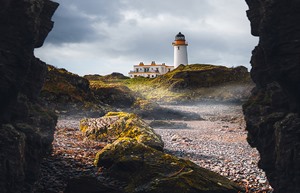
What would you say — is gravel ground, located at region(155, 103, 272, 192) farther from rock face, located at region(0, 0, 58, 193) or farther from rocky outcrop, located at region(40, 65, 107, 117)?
rocky outcrop, located at region(40, 65, 107, 117)

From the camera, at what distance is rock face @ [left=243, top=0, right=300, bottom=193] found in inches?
496

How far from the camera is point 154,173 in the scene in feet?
49.3

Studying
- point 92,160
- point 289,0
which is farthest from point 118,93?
point 289,0

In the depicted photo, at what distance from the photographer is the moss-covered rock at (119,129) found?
74.5 feet

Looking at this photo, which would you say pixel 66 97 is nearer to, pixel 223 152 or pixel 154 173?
pixel 223 152

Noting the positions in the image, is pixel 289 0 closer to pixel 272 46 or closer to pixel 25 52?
pixel 272 46

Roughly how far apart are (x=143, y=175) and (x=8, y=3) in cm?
804

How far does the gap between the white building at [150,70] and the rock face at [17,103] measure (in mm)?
142138

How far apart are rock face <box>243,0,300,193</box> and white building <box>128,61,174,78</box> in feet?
464

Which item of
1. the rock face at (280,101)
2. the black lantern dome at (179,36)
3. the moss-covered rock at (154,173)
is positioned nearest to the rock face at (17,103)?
the moss-covered rock at (154,173)

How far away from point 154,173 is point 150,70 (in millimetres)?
143033

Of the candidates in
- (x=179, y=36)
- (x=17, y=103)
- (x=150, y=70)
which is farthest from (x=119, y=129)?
(x=150, y=70)

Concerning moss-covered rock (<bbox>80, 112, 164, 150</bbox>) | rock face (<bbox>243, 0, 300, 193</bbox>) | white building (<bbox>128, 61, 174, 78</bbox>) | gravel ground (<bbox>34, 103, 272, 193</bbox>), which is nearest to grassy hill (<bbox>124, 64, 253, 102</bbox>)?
gravel ground (<bbox>34, 103, 272, 193</bbox>)

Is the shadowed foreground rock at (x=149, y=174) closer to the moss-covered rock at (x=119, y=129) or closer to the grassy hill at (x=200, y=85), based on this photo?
the moss-covered rock at (x=119, y=129)
